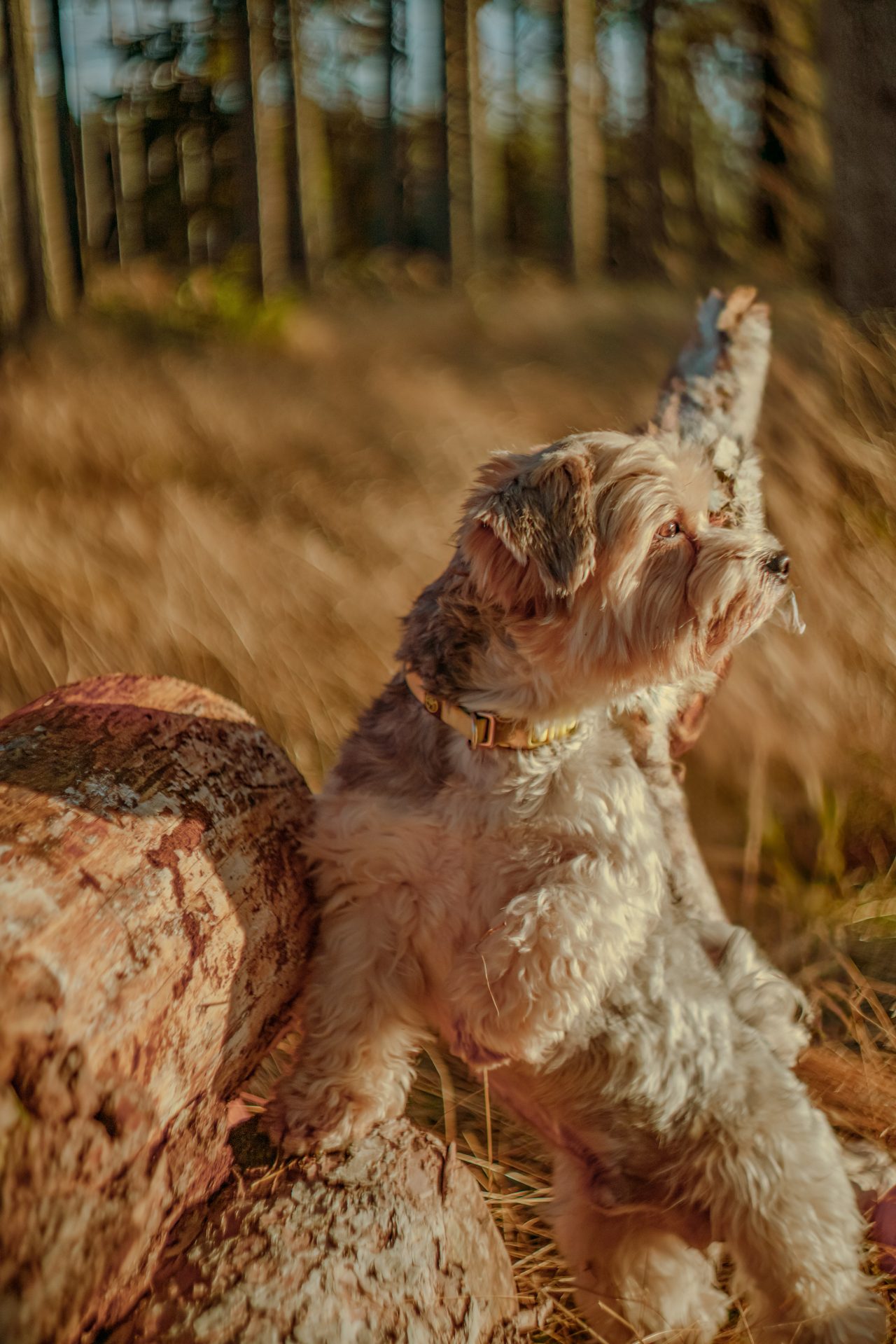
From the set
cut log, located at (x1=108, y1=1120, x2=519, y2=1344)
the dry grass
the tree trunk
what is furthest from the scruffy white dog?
the tree trunk

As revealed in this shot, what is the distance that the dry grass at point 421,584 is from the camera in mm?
4316

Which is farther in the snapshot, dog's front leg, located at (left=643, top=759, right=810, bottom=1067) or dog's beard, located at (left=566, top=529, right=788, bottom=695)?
dog's front leg, located at (left=643, top=759, right=810, bottom=1067)

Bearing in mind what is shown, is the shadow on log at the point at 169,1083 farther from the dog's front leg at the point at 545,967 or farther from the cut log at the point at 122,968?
the dog's front leg at the point at 545,967

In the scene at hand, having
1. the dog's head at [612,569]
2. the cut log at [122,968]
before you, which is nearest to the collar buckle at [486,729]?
the dog's head at [612,569]

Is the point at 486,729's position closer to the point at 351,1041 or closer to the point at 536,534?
the point at 536,534

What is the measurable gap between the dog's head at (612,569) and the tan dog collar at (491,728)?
0.13 meters

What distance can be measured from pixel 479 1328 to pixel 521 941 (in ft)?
2.82

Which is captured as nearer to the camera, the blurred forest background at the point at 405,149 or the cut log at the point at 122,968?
the cut log at the point at 122,968

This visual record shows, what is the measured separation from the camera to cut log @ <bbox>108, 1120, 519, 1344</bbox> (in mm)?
2047

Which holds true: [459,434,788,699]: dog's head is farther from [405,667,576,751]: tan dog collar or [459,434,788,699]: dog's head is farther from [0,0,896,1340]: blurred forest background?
[0,0,896,1340]: blurred forest background

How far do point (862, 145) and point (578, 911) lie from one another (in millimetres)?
5035

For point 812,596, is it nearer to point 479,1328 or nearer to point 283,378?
point 479,1328

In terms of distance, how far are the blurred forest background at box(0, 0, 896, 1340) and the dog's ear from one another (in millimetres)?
1654

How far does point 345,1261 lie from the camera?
7.29 ft
